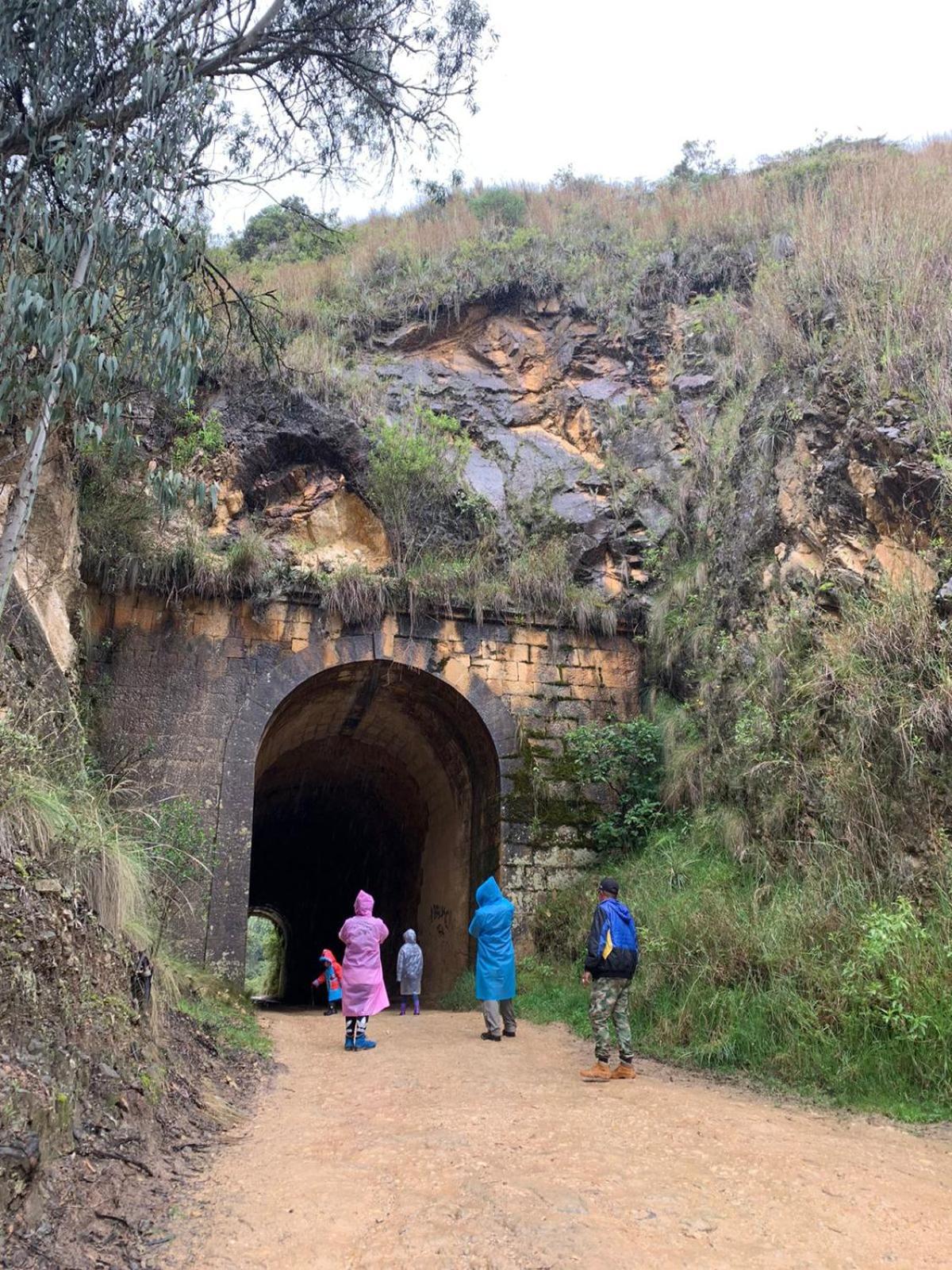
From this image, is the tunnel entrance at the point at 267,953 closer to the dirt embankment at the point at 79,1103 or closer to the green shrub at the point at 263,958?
the green shrub at the point at 263,958

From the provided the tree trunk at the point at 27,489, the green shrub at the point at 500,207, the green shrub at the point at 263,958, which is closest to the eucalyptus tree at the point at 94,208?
the tree trunk at the point at 27,489

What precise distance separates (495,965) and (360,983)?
1.06m

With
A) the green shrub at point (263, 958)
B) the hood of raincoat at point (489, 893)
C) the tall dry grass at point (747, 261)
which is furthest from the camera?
the green shrub at point (263, 958)

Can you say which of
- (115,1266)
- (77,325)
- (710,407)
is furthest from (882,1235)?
(710,407)

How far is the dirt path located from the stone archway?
441 cm

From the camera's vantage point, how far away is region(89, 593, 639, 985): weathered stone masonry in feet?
29.7

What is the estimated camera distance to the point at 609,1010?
19.0 ft

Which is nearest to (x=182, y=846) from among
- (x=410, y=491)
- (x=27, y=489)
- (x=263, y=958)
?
(x=27, y=489)

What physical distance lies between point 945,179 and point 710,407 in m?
4.38

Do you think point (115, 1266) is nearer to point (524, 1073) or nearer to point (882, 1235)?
point (882, 1235)

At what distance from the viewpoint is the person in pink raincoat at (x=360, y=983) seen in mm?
7086

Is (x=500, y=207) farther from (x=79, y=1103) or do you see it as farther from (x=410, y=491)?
(x=79, y=1103)

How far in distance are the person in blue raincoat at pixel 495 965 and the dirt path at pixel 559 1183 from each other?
63.6 inches

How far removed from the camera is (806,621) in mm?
7738
